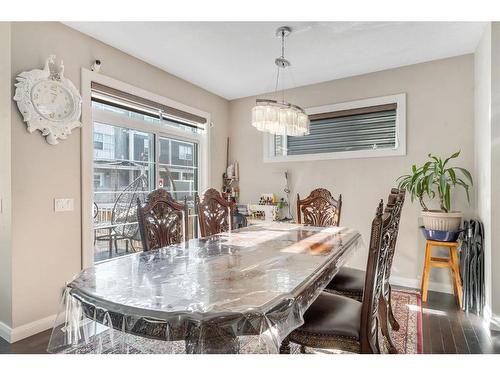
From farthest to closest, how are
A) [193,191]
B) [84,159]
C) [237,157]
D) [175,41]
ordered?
[237,157] → [193,191] → [175,41] → [84,159]

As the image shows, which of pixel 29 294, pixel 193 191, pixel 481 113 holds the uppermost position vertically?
pixel 481 113

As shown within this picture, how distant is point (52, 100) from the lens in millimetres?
2441

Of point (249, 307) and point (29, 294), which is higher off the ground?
point (249, 307)

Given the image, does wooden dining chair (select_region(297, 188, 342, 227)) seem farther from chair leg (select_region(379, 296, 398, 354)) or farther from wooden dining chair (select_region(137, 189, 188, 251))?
wooden dining chair (select_region(137, 189, 188, 251))

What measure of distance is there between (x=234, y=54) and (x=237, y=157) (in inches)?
73.6

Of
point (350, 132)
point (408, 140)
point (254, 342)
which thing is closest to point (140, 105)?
point (350, 132)

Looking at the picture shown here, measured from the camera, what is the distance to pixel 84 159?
8.91 feet

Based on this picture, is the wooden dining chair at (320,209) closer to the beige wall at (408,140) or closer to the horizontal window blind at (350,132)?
the beige wall at (408,140)

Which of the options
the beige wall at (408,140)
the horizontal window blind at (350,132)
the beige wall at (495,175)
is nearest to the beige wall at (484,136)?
the beige wall at (495,175)

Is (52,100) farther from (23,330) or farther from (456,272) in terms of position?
(456,272)

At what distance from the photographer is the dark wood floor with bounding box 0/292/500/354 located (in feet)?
6.97

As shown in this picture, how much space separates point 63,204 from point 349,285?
243cm

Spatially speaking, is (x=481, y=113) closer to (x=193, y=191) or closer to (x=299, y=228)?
(x=299, y=228)
